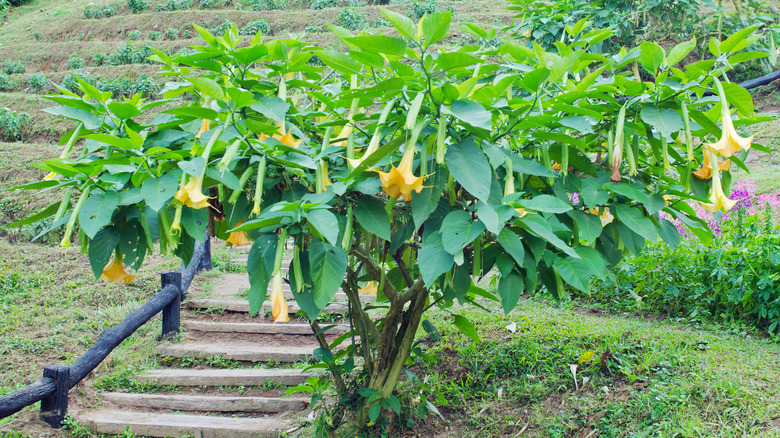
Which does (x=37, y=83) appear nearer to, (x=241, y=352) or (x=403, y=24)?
(x=241, y=352)

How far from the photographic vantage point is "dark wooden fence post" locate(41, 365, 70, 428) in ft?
10.6

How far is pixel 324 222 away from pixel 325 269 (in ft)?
0.59

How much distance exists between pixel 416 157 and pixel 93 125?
3.00ft

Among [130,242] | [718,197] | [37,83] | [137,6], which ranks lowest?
[130,242]

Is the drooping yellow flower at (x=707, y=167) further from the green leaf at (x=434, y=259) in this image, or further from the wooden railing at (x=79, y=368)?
the wooden railing at (x=79, y=368)

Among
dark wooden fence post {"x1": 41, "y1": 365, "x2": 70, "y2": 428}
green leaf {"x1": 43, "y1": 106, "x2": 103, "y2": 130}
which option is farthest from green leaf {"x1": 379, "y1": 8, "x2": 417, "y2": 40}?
dark wooden fence post {"x1": 41, "y1": 365, "x2": 70, "y2": 428}

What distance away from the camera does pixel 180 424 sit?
130 inches

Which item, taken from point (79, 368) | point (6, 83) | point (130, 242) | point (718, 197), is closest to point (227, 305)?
point (79, 368)

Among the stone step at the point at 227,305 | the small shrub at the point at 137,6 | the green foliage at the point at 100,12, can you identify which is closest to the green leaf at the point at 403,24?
the stone step at the point at 227,305

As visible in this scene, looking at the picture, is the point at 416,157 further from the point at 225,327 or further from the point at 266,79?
the point at 225,327

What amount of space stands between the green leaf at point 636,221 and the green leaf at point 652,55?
38 centimetres

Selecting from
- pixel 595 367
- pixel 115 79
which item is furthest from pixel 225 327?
pixel 115 79

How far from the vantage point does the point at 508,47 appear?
59.4 inches

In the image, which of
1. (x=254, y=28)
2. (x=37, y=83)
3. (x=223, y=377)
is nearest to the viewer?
(x=223, y=377)
